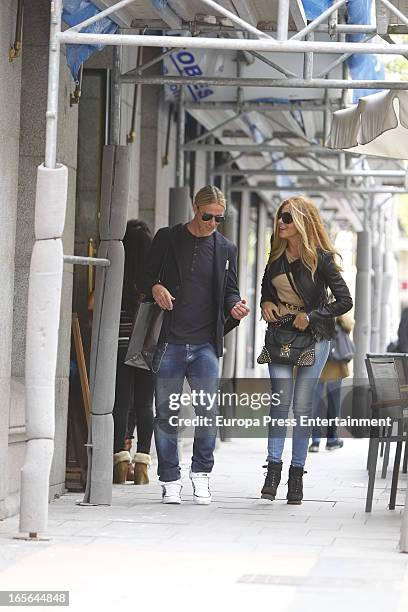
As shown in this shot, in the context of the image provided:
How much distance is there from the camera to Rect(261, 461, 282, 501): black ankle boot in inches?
354

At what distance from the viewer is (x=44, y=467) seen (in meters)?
7.09

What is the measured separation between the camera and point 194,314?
8938 mm

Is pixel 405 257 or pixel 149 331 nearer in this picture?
pixel 149 331

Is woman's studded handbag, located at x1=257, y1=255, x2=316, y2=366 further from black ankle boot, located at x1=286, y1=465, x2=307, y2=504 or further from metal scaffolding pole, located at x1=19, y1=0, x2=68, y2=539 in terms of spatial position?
metal scaffolding pole, located at x1=19, y1=0, x2=68, y2=539

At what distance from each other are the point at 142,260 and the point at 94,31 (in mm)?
2023

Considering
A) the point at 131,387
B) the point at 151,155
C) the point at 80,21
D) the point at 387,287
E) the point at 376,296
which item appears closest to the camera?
the point at 80,21

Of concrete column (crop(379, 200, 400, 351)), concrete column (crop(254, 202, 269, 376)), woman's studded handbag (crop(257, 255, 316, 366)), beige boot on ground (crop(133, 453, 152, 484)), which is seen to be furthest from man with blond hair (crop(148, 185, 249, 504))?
concrete column (crop(254, 202, 269, 376))

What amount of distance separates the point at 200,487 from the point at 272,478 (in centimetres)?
49

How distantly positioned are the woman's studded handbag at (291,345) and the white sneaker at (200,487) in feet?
2.95

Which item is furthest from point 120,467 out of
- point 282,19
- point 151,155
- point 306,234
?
point 282,19

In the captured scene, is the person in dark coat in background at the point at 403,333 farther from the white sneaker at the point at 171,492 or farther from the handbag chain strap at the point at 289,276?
the white sneaker at the point at 171,492

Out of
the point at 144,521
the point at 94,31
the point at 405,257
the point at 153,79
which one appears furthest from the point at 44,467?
the point at 405,257

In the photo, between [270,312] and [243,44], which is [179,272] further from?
[243,44]

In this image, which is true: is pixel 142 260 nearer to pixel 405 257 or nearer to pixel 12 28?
pixel 12 28
